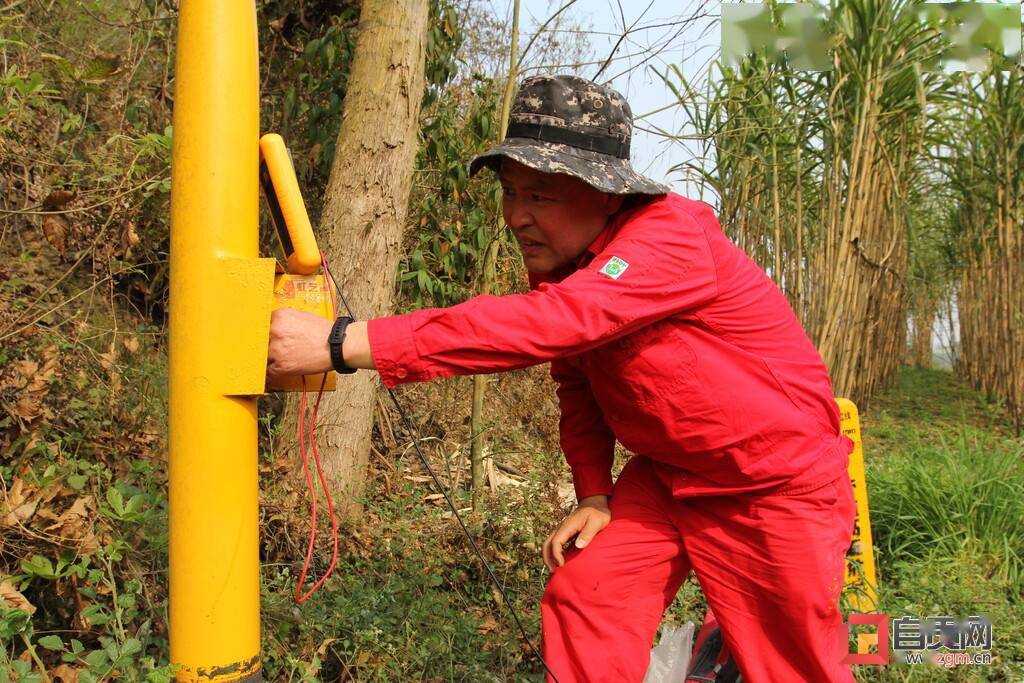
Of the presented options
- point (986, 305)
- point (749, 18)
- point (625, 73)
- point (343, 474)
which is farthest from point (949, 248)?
point (343, 474)

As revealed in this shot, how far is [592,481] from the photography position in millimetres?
2832

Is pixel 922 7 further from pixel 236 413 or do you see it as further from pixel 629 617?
pixel 236 413

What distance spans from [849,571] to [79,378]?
3.45 metres

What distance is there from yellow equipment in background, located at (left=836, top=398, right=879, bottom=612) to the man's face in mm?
2223

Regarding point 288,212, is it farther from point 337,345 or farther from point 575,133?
point 575,133

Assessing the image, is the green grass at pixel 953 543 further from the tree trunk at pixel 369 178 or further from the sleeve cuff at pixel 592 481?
the tree trunk at pixel 369 178

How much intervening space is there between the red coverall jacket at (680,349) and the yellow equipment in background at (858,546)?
1.66 metres

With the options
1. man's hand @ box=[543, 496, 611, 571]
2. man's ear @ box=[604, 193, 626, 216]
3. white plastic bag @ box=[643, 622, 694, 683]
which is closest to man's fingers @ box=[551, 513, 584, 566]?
man's hand @ box=[543, 496, 611, 571]

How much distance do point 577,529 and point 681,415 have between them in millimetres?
606

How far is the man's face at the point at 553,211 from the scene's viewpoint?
233 centimetres

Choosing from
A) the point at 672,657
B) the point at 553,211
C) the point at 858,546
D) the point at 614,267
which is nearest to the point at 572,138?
the point at 553,211

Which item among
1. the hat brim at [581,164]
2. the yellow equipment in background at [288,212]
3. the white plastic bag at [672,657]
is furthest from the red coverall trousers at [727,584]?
the yellow equipment in background at [288,212]

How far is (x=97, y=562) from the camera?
2.74 metres

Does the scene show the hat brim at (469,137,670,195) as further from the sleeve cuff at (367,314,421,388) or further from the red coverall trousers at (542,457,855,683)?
the red coverall trousers at (542,457,855,683)
